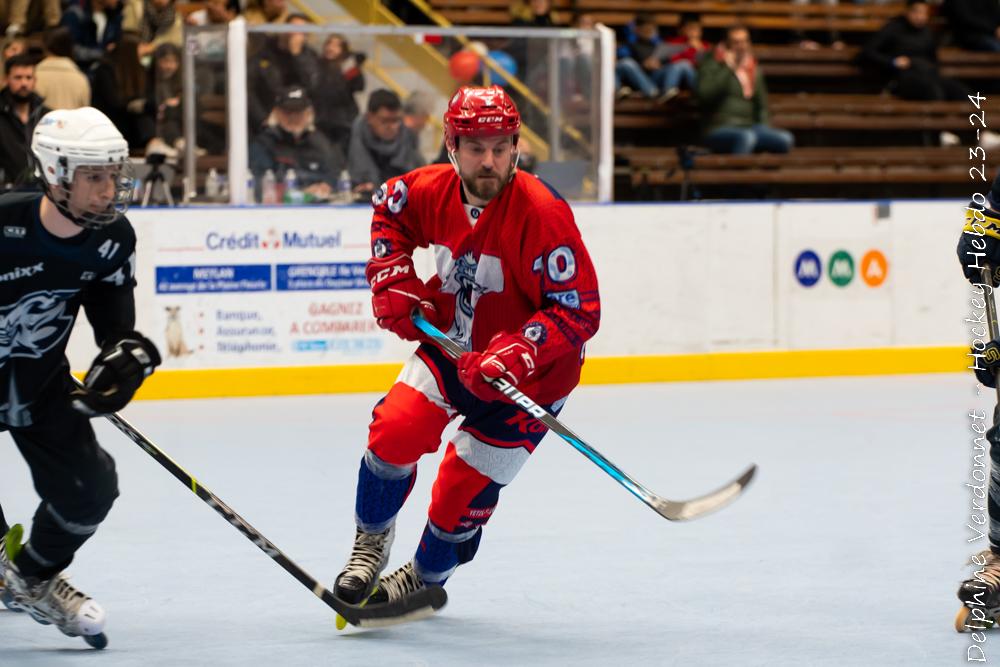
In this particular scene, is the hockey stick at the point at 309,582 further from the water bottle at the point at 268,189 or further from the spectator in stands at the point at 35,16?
the spectator in stands at the point at 35,16

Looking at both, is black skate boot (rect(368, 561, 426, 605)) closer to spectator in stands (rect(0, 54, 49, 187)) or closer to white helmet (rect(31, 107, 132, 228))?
white helmet (rect(31, 107, 132, 228))

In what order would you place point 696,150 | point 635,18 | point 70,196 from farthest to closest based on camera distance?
point 635,18
point 696,150
point 70,196

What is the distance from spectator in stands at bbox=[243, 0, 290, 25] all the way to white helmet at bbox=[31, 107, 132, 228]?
225 inches

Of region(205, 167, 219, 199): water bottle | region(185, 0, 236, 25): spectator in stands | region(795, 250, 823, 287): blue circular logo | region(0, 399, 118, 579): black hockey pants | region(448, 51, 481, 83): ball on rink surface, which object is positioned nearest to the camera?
region(0, 399, 118, 579): black hockey pants

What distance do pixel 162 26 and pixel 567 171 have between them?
7.78ft

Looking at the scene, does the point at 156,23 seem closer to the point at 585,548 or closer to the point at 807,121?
the point at 807,121

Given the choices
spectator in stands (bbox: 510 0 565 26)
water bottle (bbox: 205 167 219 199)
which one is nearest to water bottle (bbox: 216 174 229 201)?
water bottle (bbox: 205 167 219 199)

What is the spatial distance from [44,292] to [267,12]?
5.81 metres

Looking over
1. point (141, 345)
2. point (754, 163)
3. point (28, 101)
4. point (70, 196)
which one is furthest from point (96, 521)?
point (754, 163)

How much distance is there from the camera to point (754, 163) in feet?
31.9

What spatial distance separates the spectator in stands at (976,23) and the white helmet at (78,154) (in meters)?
9.73

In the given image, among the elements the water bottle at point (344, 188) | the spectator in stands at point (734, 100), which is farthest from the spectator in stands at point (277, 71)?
the spectator in stands at point (734, 100)

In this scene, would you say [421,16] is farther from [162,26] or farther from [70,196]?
[70,196]

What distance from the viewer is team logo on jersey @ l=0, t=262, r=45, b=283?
3.19 meters
